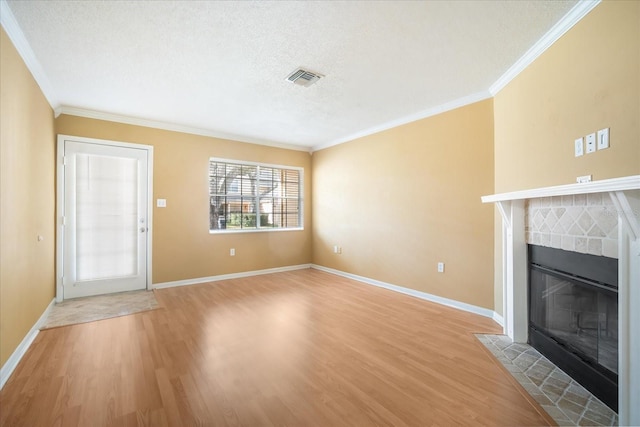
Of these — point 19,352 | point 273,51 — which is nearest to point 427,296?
point 273,51

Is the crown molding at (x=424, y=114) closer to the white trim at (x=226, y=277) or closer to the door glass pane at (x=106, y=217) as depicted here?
the white trim at (x=226, y=277)

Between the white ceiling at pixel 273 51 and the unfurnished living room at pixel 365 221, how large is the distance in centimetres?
2

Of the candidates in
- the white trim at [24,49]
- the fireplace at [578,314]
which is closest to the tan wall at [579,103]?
the fireplace at [578,314]

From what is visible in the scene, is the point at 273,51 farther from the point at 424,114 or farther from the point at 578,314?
the point at 578,314

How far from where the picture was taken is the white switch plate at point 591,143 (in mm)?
1763

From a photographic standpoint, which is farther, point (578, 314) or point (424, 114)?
point (424, 114)

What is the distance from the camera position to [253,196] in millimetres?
5391

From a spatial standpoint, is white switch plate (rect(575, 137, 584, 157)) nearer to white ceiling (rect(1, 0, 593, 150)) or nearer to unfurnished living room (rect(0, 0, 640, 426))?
unfurnished living room (rect(0, 0, 640, 426))

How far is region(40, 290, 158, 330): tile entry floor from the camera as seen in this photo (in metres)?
3.05

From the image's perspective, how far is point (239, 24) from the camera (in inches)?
80.7

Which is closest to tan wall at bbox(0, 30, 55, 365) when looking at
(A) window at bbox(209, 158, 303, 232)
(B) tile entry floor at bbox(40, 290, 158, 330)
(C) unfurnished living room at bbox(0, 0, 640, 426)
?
(C) unfurnished living room at bbox(0, 0, 640, 426)

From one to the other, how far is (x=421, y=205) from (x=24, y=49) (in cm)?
434

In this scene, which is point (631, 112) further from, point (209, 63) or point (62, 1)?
point (62, 1)

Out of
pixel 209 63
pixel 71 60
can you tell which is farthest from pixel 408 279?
pixel 71 60
